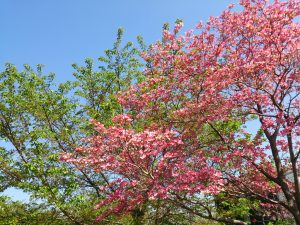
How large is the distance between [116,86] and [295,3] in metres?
9.91

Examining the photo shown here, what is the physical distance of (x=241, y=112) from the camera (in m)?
11.5

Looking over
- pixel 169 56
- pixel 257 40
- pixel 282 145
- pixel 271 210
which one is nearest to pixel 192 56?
pixel 169 56

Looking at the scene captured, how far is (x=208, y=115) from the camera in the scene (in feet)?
35.1

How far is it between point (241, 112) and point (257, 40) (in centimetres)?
253

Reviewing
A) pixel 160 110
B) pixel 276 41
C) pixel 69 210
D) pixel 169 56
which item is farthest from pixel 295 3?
pixel 69 210

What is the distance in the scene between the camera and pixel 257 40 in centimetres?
1148

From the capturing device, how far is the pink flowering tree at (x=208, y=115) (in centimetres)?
972

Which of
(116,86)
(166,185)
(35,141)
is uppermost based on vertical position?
(116,86)

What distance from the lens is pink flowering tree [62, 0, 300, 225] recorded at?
972 cm

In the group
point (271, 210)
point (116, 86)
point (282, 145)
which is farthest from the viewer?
point (116, 86)

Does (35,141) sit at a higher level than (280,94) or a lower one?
lower

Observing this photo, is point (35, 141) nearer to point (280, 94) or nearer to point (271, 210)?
point (280, 94)

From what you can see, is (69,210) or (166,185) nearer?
(166,185)

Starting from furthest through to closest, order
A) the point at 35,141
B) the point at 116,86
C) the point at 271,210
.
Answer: the point at 116,86, the point at 271,210, the point at 35,141
